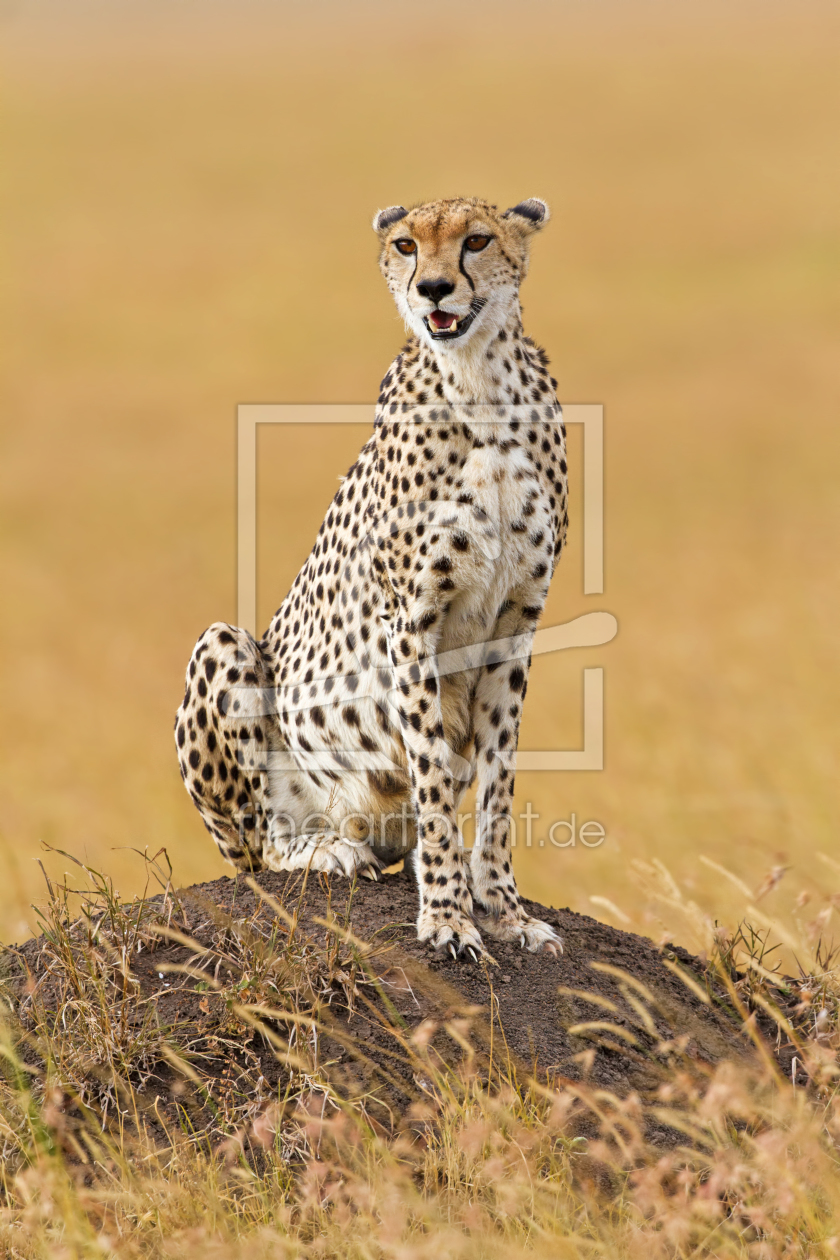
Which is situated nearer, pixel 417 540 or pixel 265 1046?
pixel 265 1046

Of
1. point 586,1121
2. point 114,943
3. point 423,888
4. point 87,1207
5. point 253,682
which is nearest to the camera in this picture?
point 87,1207

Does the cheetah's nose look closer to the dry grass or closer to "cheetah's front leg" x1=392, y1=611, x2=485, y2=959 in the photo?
"cheetah's front leg" x1=392, y1=611, x2=485, y2=959

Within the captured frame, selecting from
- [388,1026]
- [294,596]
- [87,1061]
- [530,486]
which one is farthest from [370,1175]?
[294,596]

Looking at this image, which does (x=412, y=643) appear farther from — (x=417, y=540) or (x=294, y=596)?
(x=294, y=596)

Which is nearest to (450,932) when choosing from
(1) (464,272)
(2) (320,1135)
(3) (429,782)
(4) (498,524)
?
(3) (429,782)

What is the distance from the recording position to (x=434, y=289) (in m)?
3.80

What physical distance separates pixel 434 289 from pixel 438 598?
89 cm

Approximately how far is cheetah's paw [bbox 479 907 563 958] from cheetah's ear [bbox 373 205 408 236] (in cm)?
210

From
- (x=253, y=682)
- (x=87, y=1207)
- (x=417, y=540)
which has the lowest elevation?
(x=87, y=1207)

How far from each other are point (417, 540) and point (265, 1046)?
4.90 feet

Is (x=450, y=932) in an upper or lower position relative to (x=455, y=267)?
lower

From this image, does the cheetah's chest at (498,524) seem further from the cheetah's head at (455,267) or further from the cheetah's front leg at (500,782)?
the cheetah's head at (455,267)

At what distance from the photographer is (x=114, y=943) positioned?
12.1 feet
